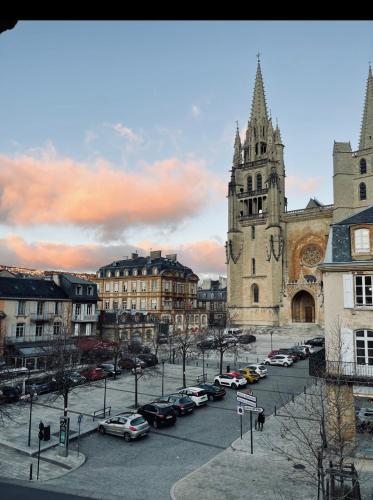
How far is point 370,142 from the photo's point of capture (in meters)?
71.0

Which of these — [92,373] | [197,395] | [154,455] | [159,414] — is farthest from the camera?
[92,373]

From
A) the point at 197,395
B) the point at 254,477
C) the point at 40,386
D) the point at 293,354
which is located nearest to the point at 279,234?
the point at 293,354

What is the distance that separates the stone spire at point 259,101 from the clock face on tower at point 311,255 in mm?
30621

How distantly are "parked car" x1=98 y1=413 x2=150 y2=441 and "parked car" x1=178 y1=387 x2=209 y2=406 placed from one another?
5.68 meters

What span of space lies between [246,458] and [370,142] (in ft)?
220

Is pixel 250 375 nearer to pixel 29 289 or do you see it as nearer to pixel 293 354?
pixel 293 354

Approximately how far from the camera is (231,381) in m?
31.5

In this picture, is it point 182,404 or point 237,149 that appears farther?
point 237,149

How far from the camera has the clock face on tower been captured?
7125 cm

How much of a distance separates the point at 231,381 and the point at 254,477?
15.9 m

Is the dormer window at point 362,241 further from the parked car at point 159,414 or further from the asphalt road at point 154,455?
the parked car at point 159,414

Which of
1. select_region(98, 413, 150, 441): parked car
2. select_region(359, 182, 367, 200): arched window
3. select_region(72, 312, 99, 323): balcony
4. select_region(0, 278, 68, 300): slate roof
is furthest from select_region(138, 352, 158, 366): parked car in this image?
select_region(359, 182, 367, 200): arched window

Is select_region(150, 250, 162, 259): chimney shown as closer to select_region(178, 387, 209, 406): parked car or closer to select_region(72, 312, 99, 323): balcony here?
select_region(72, 312, 99, 323): balcony
